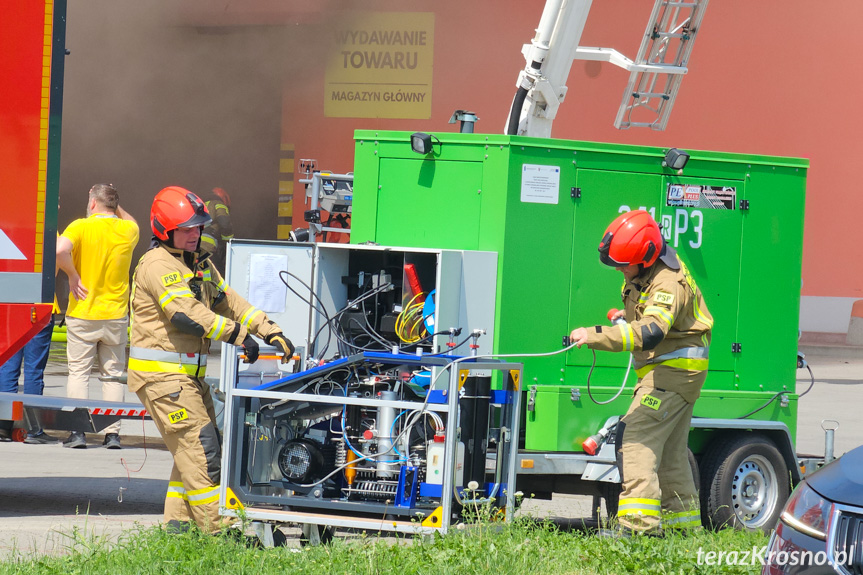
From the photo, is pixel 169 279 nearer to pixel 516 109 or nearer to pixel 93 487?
pixel 93 487

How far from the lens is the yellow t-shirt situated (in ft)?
28.7

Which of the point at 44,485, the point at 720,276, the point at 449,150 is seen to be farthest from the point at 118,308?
the point at 720,276

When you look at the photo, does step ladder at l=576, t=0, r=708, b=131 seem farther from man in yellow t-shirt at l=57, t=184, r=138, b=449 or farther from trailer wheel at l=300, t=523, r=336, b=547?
trailer wheel at l=300, t=523, r=336, b=547

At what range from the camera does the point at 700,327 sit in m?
6.12

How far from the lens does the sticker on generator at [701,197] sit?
6.91 m

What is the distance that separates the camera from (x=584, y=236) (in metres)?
6.73

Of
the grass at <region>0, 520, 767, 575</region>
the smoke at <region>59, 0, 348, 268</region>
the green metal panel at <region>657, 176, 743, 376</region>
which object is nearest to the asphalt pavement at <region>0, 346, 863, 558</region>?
the grass at <region>0, 520, 767, 575</region>

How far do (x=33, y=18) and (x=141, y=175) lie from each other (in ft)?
41.2

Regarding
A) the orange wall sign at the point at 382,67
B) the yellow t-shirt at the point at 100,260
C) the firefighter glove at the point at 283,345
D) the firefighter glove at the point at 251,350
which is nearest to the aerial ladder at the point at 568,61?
the firefighter glove at the point at 283,345

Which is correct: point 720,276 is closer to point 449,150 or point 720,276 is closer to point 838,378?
point 449,150

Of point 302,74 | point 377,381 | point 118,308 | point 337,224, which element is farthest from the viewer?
point 302,74

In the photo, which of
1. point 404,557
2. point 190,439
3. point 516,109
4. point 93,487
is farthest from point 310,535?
point 516,109

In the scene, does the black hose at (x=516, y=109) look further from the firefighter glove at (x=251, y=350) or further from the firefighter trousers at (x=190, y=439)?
the firefighter trousers at (x=190, y=439)

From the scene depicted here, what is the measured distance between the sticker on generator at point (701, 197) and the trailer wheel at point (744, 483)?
1.44 metres
